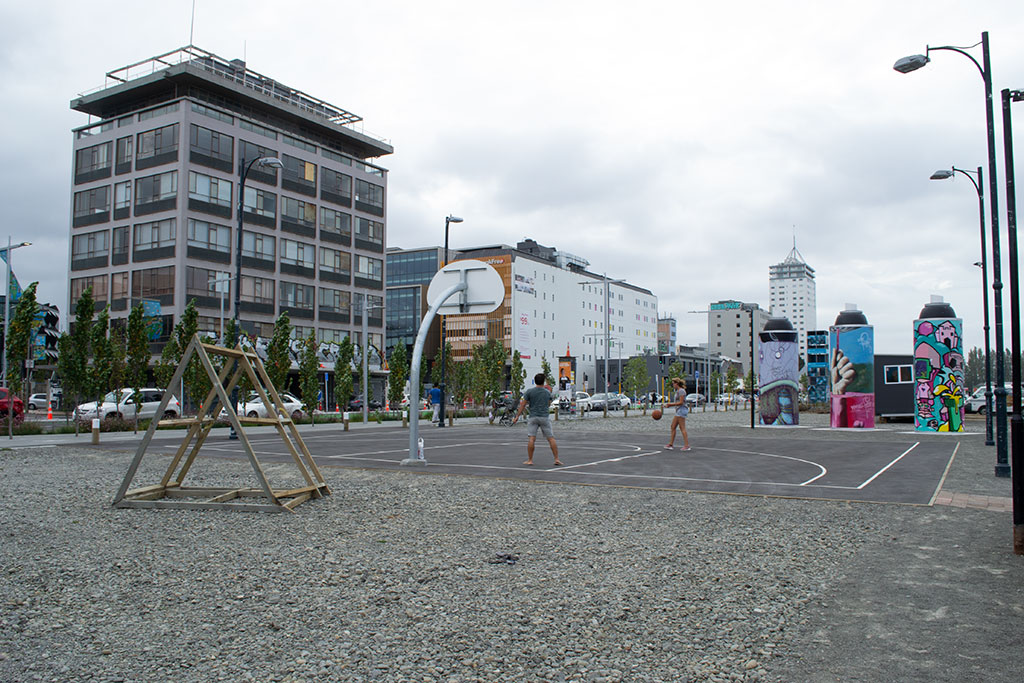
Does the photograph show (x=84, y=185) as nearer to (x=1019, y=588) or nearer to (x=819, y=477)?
(x=819, y=477)

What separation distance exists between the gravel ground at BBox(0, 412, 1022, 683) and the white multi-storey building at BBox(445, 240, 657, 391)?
91883 mm

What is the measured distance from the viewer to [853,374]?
32.2 meters

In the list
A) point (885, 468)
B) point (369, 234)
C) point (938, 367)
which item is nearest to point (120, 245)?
point (369, 234)

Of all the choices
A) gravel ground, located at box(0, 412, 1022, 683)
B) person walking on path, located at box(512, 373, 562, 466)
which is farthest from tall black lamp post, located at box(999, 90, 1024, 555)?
person walking on path, located at box(512, 373, 562, 466)

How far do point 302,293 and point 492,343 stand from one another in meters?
20.1

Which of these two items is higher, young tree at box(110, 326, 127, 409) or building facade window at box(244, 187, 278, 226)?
building facade window at box(244, 187, 278, 226)

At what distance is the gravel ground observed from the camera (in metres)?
4.51

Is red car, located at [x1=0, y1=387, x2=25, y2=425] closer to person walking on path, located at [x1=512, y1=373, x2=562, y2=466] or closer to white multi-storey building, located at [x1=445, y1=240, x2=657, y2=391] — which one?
person walking on path, located at [x1=512, y1=373, x2=562, y2=466]

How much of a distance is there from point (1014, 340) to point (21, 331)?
92.5 feet

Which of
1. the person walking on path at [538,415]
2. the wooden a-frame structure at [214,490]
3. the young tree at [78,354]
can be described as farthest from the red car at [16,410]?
the wooden a-frame structure at [214,490]

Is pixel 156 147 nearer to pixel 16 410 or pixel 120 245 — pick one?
pixel 120 245

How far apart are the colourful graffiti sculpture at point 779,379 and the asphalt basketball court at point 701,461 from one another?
7951 millimetres

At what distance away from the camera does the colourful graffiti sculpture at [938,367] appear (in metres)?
27.9

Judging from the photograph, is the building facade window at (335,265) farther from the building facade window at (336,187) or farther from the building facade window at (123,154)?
the building facade window at (123,154)
